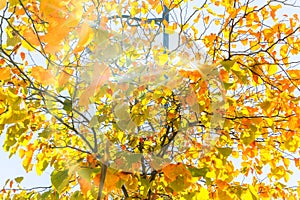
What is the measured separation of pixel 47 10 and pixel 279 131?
4.30ft

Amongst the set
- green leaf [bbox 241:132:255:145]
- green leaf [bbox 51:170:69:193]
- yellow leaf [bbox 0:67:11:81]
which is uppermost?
yellow leaf [bbox 0:67:11:81]

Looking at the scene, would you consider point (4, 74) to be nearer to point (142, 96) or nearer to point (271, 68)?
point (142, 96)

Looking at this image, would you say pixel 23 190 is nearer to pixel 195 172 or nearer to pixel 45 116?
pixel 45 116

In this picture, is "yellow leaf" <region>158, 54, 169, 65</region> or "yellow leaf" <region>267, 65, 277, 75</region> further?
"yellow leaf" <region>267, 65, 277, 75</region>

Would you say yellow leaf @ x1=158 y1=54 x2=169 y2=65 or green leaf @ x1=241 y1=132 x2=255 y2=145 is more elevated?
yellow leaf @ x1=158 y1=54 x2=169 y2=65

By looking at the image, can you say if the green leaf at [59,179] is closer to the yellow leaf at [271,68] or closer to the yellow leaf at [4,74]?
the yellow leaf at [4,74]

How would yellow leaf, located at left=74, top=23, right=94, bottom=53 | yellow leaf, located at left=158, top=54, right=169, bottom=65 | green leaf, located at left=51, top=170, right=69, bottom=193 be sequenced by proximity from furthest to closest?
green leaf, located at left=51, top=170, right=69, bottom=193 → yellow leaf, located at left=158, top=54, right=169, bottom=65 → yellow leaf, located at left=74, top=23, right=94, bottom=53

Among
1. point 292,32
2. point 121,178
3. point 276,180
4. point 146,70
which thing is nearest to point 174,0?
point 292,32

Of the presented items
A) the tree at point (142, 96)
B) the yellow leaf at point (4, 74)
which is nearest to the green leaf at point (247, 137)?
the tree at point (142, 96)

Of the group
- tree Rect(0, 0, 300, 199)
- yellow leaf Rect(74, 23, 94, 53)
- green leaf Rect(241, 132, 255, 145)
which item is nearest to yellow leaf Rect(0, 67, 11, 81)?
tree Rect(0, 0, 300, 199)

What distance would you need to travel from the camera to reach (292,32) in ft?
4.83

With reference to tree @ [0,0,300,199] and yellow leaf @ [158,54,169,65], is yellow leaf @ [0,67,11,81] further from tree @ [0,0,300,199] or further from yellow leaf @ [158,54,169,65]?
yellow leaf @ [158,54,169,65]

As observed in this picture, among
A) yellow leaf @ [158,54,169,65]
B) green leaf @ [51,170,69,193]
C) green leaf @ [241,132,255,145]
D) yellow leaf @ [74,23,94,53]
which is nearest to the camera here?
yellow leaf @ [74,23,94,53]

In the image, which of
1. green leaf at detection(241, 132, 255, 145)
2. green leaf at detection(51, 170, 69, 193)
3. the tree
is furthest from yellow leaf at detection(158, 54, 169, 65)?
green leaf at detection(241, 132, 255, 145)
